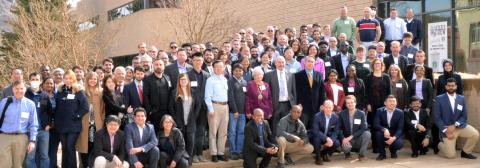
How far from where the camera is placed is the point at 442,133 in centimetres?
970

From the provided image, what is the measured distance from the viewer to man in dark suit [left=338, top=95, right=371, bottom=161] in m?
9.41

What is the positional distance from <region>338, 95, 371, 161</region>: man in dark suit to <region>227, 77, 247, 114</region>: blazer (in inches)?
74.4

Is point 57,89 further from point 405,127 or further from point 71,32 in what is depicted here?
point 71,32

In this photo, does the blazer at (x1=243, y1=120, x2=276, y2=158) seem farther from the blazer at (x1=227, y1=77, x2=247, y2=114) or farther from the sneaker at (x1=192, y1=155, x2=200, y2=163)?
the sneaker at (x1=192, y1=155, x2=200, y2=163)

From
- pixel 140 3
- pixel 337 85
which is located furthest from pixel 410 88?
pixel 140 3

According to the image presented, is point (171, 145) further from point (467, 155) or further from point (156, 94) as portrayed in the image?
point (467, 155)

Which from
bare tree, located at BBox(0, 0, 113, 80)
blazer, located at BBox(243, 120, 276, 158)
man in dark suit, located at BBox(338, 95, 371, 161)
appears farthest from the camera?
bare tree, located at BBox(0, 0, 113, 80)

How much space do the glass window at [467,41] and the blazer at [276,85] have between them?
766 centimetres

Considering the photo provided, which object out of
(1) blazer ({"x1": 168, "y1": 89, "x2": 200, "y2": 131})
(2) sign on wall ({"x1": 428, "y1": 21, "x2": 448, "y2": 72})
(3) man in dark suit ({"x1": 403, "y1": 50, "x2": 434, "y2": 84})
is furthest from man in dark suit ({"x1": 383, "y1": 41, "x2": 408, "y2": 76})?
(2) sign on wall ({"x1": 428, "y1": 21, "x2": 448, "y2": 72})

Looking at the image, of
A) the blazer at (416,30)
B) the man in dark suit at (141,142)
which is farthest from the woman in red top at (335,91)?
the blazer at (416,30)

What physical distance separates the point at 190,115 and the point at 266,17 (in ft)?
47.5

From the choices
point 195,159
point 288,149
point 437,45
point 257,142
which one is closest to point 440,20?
point 437,45

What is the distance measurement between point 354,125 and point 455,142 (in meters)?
2.01

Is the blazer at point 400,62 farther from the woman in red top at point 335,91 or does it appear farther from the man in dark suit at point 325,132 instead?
the man in dark suit at point 325,132
